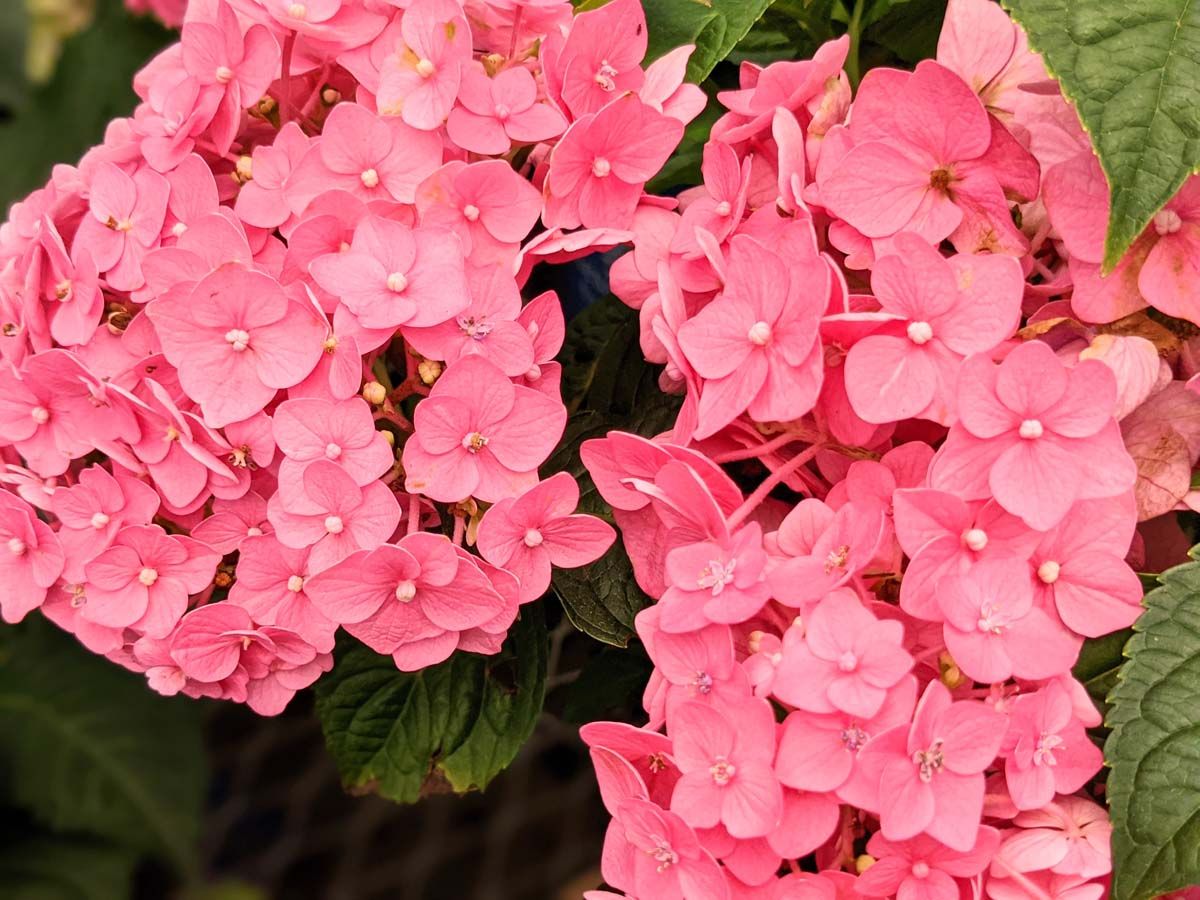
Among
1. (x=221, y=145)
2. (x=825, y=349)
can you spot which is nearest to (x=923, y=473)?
(x=825, y=349)

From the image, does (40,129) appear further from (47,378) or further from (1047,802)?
(1047,802)

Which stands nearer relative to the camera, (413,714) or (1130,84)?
(1130,84)

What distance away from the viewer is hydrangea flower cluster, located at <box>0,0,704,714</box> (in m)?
0.48

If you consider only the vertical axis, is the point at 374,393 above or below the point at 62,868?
above

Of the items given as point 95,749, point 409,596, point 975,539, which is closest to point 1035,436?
point 975,539

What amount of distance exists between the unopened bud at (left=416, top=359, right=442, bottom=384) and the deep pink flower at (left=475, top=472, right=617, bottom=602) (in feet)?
0.20

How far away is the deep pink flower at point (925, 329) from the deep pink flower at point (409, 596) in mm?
176

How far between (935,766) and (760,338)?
170 millimetres

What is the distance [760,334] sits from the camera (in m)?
0.45

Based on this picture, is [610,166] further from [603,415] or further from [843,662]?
[843,662]

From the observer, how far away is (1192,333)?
48 cm

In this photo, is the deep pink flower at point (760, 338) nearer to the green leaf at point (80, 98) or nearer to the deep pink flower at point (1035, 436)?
the deep pink flower at point (1035, 436)

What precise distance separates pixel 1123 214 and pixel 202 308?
0.37 m

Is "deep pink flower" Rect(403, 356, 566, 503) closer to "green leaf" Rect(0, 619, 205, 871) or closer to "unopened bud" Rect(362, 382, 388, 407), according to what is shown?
"unopened bud" Rect(362, 382, 388, 407)
